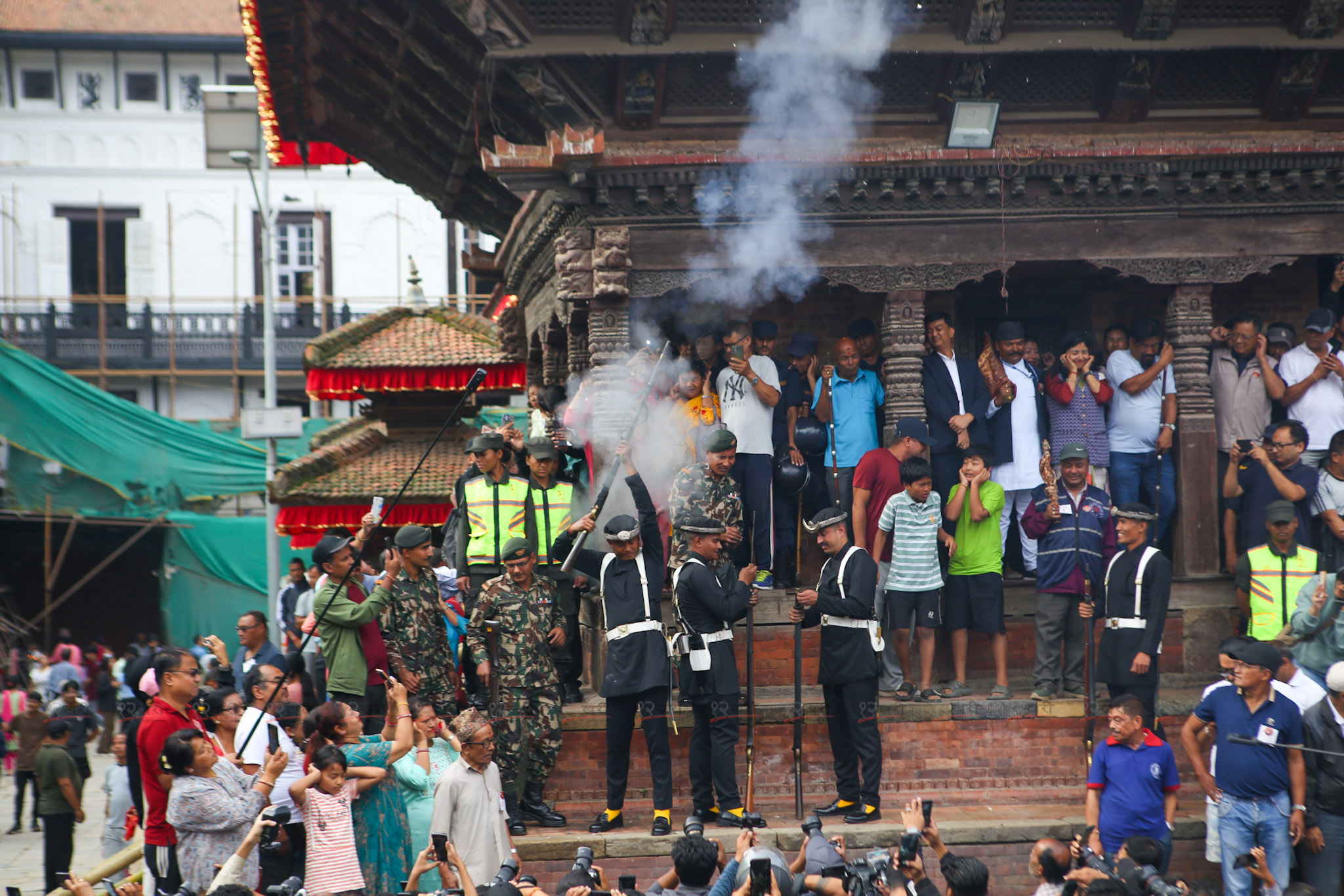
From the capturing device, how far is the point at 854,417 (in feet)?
33.4

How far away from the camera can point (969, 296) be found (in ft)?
37.8

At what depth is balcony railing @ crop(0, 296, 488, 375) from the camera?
1198 inches

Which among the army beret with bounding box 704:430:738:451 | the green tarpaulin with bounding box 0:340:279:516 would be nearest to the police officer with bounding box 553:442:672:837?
the army beret with bounding box 704:430:738:451

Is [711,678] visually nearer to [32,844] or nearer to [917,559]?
[917,559]

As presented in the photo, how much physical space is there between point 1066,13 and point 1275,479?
3.95m

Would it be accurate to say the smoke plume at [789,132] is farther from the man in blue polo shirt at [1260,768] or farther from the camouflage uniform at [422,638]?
the man in blue polo shirt at [1260,768]

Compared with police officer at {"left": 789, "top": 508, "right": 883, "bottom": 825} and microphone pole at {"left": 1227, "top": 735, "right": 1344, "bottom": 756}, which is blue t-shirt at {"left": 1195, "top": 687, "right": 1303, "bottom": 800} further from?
police officer at {"left": 789, "top": 508, "right": 883, "bottom": 825}

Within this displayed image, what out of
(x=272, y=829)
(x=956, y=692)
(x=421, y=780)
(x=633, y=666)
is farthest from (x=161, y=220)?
(x=272, y=829)

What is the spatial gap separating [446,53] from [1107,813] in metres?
8.95

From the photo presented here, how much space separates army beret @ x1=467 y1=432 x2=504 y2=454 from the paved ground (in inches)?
180

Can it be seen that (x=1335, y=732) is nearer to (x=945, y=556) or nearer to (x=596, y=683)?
(x=945, y=556)

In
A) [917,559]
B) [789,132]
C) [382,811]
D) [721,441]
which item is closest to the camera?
[382,811]

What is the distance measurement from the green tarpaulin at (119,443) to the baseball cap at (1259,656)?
1946 centimetres

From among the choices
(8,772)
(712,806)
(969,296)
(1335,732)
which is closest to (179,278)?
(8,772)
